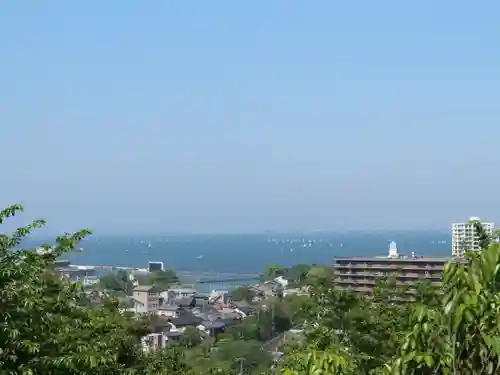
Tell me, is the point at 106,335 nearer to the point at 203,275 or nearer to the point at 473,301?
the point at 473,301

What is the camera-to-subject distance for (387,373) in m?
1.93

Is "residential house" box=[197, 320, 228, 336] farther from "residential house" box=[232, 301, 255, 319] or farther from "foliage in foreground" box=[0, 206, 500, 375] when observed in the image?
"foliage in foreground" box=[0, 206, 500, 375]

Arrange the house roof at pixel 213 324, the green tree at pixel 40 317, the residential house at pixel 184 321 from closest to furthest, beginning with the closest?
the green tree at pixel 40 317 → the residential house at pixel 184 321 → the house roof at pixel 213 324

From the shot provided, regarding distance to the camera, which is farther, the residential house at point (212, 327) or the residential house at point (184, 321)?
the residential house at point (184, 321)

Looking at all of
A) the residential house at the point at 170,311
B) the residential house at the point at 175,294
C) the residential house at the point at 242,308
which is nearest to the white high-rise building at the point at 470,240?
the residential house at the point at 170,311

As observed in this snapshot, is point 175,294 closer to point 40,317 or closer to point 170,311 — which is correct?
point 170,311

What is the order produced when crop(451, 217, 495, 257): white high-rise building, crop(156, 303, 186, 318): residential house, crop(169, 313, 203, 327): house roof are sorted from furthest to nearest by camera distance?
crop(156, 303, 186, 318): residential house, crop(169, 313, 203, 327): house roof, crop(451, 217, 495, 257): white high-rise building

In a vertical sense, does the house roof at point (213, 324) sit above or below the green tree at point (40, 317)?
below

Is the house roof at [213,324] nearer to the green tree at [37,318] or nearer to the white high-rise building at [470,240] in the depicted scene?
the white high-rise building at [470,240]

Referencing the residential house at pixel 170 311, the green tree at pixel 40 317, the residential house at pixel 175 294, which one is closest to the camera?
the green tree at pixel 40 317

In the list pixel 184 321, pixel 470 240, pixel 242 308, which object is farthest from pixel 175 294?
pixel 470 240

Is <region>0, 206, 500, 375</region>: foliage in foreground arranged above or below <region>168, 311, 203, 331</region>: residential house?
above

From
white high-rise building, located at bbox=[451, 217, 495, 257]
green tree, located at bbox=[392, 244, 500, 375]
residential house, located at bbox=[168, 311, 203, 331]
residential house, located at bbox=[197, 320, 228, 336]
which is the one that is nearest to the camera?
green tree, located at bbox=[392, 244, 500, 375]

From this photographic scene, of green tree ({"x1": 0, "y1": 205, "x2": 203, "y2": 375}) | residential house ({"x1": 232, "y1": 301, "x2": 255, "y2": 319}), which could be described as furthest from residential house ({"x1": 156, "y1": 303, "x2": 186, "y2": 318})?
green tree ({"x1": 0, "y1": 205, "x2": 203, "y2": 375})
